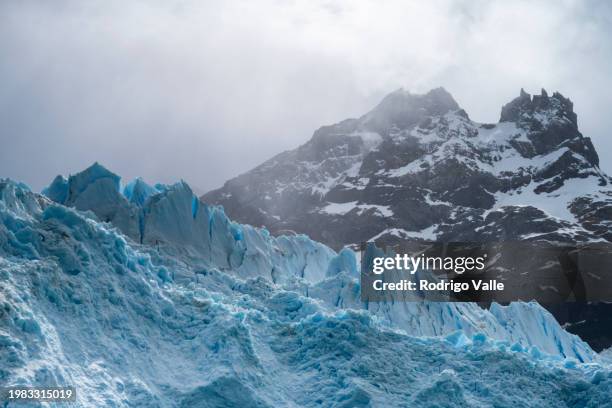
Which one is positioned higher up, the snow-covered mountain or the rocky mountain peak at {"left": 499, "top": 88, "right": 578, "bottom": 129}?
the rocky mountain peak at {"left": 499, "top": 88, "right": 578, "bottom": 129}

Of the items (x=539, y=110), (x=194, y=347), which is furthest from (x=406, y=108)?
(x=194, y=347)

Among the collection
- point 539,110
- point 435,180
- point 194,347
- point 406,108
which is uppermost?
point 406,108

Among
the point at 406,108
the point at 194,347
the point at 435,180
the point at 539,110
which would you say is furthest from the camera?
the point at 406,108

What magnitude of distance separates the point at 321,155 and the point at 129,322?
159m

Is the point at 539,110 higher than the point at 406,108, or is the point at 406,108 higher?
the point at 406,108

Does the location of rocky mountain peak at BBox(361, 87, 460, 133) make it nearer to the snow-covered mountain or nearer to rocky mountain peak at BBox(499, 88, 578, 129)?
the snow-covered mountain

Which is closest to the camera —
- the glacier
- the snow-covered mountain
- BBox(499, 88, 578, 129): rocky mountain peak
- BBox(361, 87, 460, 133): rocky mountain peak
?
the glacier

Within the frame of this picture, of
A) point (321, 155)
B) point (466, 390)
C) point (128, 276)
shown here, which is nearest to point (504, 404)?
point (466, 390)

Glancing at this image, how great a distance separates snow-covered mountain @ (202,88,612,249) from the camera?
5512 inches

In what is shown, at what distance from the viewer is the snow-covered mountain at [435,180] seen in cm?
14000

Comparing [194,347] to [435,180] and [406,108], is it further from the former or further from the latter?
[406,108]

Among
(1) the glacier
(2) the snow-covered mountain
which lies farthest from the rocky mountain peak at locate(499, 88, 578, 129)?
(1) the glacier

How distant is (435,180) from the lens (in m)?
159

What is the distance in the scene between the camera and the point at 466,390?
22984 mm
